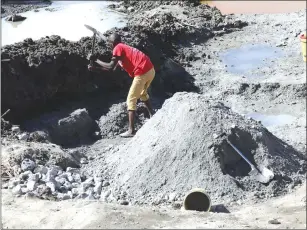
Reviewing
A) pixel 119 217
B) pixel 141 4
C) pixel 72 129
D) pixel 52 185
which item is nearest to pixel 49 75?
pixel 72 129

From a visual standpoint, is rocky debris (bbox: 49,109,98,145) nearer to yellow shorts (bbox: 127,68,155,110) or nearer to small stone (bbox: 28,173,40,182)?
yellow shorts (bbox: 127,68,155,110)

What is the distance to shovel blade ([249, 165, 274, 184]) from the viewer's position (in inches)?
321

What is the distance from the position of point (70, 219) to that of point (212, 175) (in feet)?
7.46

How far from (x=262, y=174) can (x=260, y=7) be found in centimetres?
1333

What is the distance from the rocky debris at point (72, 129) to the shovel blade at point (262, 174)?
3447 mm

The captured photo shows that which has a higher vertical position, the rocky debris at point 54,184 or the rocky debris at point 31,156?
the rocky debris at point 31,156

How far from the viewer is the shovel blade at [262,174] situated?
26.7 ft

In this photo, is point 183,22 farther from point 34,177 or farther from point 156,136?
point 34,177

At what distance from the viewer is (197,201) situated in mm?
7508

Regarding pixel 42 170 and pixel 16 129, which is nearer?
pixel 42 170

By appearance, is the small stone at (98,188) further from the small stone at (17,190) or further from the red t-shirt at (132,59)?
the red t-shirt at (132,59)

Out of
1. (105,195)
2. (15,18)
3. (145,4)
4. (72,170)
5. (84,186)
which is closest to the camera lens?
(105,195)

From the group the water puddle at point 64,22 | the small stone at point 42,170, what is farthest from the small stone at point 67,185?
the water puddle at point 64,22

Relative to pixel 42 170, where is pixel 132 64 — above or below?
above
